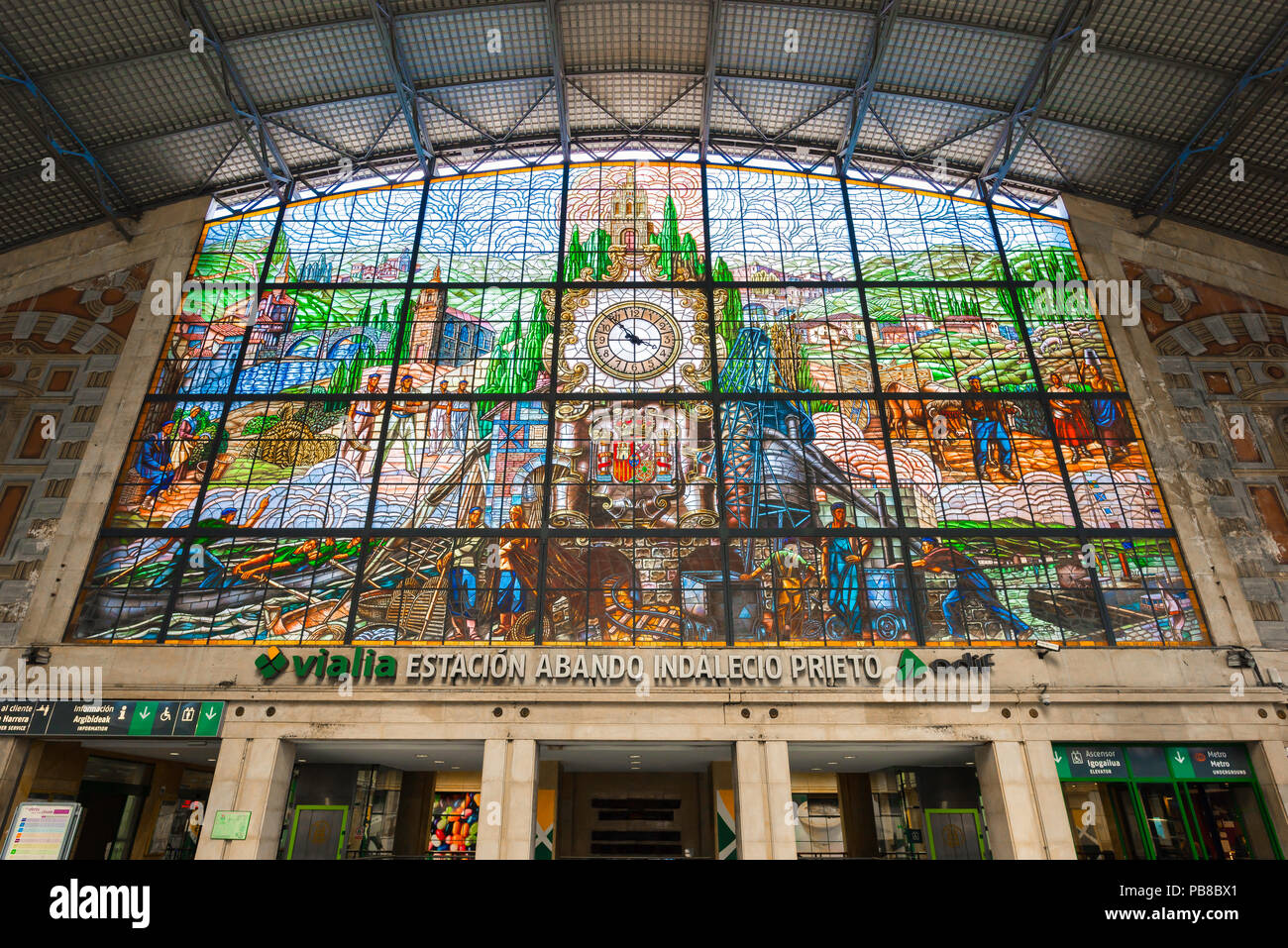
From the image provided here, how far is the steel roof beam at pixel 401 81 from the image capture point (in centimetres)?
2462

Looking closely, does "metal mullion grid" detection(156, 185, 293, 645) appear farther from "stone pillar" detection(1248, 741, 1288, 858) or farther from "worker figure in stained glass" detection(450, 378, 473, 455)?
"stone pillar" detection(1248, 741, 1288, 858)

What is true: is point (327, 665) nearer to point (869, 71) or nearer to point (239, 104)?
point (239, 104)

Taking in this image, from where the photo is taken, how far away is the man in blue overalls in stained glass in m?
21.6

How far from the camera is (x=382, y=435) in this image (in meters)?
24.1

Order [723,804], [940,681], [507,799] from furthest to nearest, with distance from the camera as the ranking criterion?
[723,804] → [940,681] → [507,799]

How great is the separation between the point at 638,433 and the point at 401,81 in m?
14.4

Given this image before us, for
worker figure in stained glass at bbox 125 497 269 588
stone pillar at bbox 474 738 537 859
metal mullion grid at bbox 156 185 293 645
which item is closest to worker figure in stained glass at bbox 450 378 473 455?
worker figure in stained glass at bbox 125 497 269 588

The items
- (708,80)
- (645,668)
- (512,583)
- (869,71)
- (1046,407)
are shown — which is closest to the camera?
(645,668)

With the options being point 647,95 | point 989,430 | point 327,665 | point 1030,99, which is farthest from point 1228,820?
point 647,95

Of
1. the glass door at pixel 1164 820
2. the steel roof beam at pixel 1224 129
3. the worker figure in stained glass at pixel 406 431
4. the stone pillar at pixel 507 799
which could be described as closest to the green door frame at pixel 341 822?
the stone pillar at pixel 507 799

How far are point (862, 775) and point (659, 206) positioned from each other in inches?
820

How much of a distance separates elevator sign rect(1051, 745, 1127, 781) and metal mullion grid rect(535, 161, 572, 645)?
1339 cm

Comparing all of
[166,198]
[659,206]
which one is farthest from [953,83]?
[166,198]
